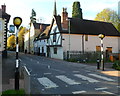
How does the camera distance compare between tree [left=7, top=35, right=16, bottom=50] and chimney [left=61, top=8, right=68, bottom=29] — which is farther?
tree [left=7, top=35, right=16, bottom=50]

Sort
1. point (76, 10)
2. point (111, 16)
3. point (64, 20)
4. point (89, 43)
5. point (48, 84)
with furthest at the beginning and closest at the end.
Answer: point (76, 10), point (111, 16), point (89, 43), point (64, 20), point (48, 84)

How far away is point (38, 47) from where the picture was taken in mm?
44031

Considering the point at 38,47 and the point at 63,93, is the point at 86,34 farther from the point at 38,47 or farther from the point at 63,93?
the point at 63,93

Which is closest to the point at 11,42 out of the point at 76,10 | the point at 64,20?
the point at 76,10

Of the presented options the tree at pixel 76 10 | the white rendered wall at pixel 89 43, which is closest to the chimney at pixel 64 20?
the white rendered wall at pixel 89 43

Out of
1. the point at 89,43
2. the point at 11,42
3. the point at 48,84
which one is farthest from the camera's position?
the point at 11,42

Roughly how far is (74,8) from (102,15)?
1360 cm

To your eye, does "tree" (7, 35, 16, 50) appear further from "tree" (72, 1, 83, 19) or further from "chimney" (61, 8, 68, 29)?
"chimney" (61, 8, 68, 29)

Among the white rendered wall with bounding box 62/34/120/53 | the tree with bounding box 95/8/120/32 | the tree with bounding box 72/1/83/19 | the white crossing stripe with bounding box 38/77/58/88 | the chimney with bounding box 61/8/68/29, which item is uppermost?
the tree with bounding box 72/1/83/19

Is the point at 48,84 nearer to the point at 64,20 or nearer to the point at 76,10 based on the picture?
the point at 64,20

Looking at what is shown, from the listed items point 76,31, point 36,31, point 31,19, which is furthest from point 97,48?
point 31,19

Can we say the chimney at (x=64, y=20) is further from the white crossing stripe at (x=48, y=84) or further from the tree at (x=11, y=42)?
the tree at (x=11, y=42)

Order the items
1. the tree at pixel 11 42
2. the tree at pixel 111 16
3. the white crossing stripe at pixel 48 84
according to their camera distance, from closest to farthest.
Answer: the white crossing stripe at pixel 48 84 < the tree at pixel 111 16 < the tree at pixel 11 42

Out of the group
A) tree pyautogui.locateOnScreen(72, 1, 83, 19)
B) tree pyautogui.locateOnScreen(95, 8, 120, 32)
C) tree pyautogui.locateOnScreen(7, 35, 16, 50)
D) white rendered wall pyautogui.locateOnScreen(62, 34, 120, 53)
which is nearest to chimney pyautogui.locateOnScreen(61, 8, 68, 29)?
white rendered wall pyautogui.locateOnScreen(62, 34, 120, 53)
